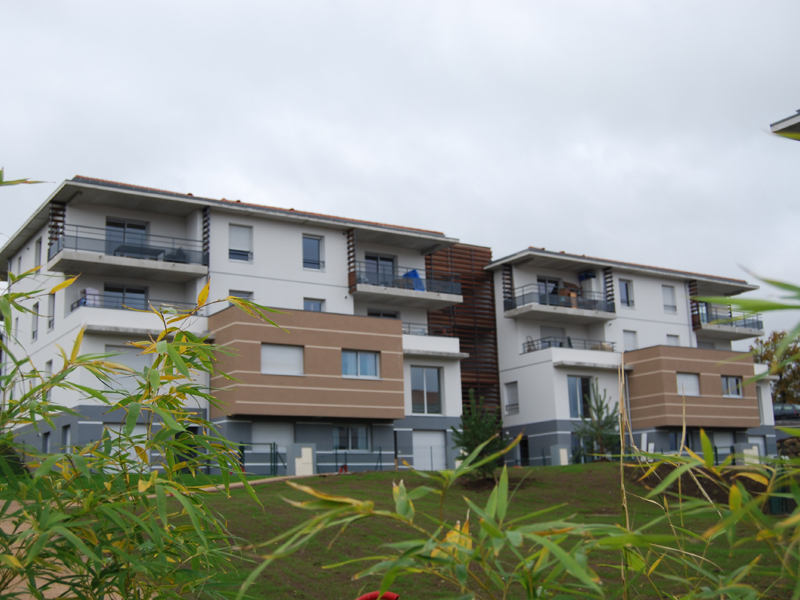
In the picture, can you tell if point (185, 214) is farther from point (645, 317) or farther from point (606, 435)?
point (645, 317)

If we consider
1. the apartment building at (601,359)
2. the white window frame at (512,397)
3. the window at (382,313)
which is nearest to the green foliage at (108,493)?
the window at (382,313)

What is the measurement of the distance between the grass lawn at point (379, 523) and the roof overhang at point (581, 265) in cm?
1411

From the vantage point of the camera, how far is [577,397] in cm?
3703

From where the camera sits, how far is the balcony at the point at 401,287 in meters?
33.2

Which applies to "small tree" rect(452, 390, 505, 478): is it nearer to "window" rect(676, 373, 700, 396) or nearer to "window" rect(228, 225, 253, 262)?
"window" rect(228, 225, 253, 262)

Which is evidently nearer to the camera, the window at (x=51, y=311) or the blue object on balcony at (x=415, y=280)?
the window at (x=51, y=311)

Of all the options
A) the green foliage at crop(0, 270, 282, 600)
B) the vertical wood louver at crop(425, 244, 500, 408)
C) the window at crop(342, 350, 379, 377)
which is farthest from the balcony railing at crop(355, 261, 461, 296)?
the green foliage at crop(0, 270, 282, 600)

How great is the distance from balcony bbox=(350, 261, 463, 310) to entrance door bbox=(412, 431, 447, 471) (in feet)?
19.1

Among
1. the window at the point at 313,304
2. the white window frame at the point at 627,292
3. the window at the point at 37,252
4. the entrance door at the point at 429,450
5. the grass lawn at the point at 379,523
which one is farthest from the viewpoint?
the white window frame at the point at 627,292

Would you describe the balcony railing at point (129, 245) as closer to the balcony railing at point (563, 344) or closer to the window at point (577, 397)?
the balcony railing at point (563, 344)

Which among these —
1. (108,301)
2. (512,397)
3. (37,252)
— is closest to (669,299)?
(512,397)

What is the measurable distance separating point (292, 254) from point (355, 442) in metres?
7.94

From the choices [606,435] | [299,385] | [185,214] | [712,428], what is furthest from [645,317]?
[185,214]

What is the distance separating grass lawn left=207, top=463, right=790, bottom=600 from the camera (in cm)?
1045
